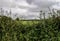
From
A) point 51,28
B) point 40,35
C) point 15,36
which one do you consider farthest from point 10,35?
point 51,28

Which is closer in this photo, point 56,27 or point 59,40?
point 59,40

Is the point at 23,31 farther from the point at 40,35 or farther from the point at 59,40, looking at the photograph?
the point at 59,40

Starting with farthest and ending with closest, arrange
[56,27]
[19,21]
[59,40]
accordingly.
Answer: [19,21] < [56,27] < [59,40]

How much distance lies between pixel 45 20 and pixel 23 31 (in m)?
0.86

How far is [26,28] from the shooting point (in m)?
5.56

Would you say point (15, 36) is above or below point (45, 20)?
below

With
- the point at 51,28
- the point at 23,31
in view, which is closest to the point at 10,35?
the point at 23,31

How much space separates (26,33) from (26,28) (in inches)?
8.2

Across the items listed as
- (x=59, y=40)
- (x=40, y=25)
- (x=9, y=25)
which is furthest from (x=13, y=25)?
(x=59, y=40)

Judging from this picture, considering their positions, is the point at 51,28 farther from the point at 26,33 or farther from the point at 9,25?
the point at 9,25

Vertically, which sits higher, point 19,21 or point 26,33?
point 19,21

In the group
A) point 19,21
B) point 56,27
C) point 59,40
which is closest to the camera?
point 59,40

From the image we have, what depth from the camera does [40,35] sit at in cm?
525

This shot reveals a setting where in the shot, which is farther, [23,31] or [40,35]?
[23,31]
